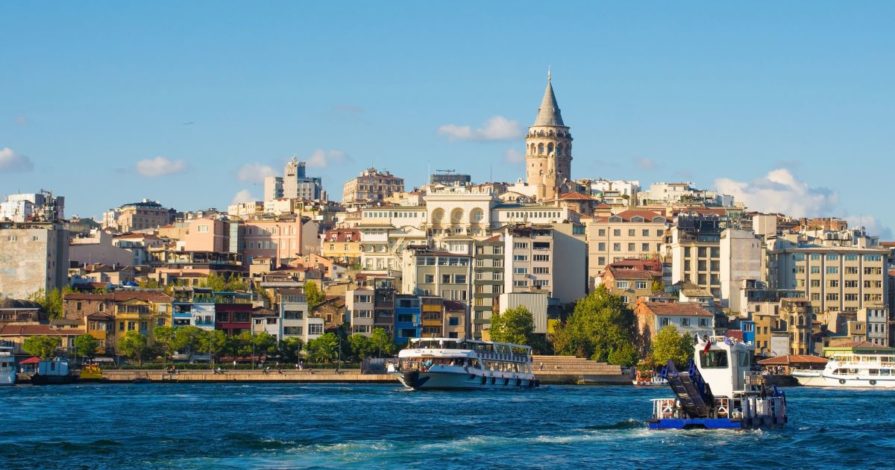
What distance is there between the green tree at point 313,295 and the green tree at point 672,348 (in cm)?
2199

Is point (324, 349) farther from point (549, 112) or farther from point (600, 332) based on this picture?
point (549, 112)

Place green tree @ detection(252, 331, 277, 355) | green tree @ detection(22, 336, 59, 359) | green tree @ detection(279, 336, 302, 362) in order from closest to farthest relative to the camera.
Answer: green tree @ detection(22, 336, 59, 359) < green tree @ detection(252, 331, 277, 355) < green tree @ detection(279, 336, 302, 362)

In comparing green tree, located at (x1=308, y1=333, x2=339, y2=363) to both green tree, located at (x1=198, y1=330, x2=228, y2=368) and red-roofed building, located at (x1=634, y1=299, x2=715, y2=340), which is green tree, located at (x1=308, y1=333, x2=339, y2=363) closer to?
green tree, located at (x1=198, y1=330, x2=228, y2=368)

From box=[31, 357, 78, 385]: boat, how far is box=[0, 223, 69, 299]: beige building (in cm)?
2758

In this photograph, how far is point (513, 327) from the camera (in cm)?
11406

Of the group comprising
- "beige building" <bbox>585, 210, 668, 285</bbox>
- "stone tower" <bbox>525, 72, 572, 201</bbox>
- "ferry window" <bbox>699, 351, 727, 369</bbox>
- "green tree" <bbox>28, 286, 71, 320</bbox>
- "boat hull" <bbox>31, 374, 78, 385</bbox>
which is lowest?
"boat hull" <bbox>31, 374, 78, 385</bbox>

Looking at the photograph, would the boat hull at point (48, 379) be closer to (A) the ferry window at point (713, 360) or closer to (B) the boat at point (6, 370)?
(B) the boat at point (6, 370)

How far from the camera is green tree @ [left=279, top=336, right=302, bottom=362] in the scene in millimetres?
109938

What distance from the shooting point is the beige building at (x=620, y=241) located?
447ft

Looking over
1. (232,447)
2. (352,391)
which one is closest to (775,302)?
(352,391)

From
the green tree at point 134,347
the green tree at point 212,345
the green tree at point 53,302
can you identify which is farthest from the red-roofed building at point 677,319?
the green tree at point 53,302

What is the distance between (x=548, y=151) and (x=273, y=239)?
113 feet

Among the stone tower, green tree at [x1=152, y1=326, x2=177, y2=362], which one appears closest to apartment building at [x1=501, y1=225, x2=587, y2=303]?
green tree at [x1=152, y1=326, x2=177, y2=362]

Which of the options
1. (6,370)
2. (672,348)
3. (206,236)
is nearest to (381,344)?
(672,348)
